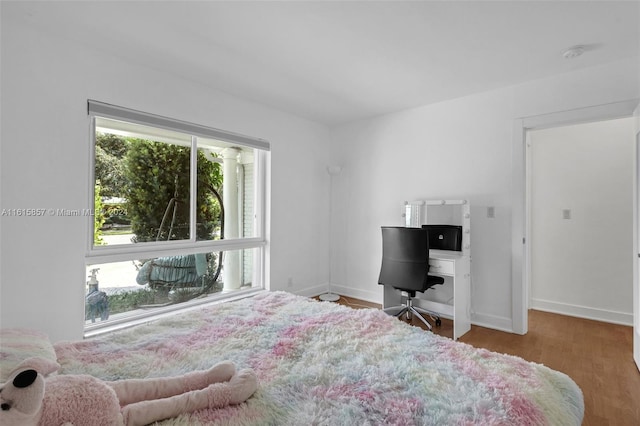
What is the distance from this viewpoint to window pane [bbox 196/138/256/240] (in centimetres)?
333

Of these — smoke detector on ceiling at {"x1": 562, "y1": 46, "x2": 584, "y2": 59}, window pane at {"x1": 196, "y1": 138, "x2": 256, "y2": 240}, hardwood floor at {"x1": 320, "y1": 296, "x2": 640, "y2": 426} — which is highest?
smoke detector on ceiling at {"x1": 562, "y1": 46, "x2": 584, "y2": 59}

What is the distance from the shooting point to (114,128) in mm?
2695

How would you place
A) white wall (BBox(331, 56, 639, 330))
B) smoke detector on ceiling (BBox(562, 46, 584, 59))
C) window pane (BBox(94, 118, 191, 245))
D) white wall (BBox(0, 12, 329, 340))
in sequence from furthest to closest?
white wall (BBox(331, 56, 639, 330)) < window pane (BBox(94, 118, 191, 245)) < smoke detector on ceiling (BBox(562, 46, 584, 59)) < white wall (BBox(0, 12, 329, 340))

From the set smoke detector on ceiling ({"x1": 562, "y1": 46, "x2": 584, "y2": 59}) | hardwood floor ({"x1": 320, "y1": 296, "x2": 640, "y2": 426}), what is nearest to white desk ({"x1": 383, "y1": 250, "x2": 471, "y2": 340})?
hardwood floor ({"x1": 320, "y1": 296, "x2": 640, "y2": 426})

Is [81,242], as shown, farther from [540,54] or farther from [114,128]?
[540,54]

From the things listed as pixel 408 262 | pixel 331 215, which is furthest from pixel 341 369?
pixel 331 215

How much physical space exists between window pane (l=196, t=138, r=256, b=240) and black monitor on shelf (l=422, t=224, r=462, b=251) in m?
→ 2.09

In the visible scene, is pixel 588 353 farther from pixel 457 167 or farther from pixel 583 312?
pixel 457 167

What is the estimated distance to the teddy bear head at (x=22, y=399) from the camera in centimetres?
75

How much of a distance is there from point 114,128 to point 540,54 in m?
3.58

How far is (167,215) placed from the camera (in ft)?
9.91

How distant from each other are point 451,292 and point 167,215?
3.10 m

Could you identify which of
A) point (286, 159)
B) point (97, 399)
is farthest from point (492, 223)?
point (97, 399)

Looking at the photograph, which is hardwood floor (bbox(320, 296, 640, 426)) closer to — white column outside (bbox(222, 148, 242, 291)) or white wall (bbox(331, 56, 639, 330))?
white wall (bbox(331, 56, 639, 330))
